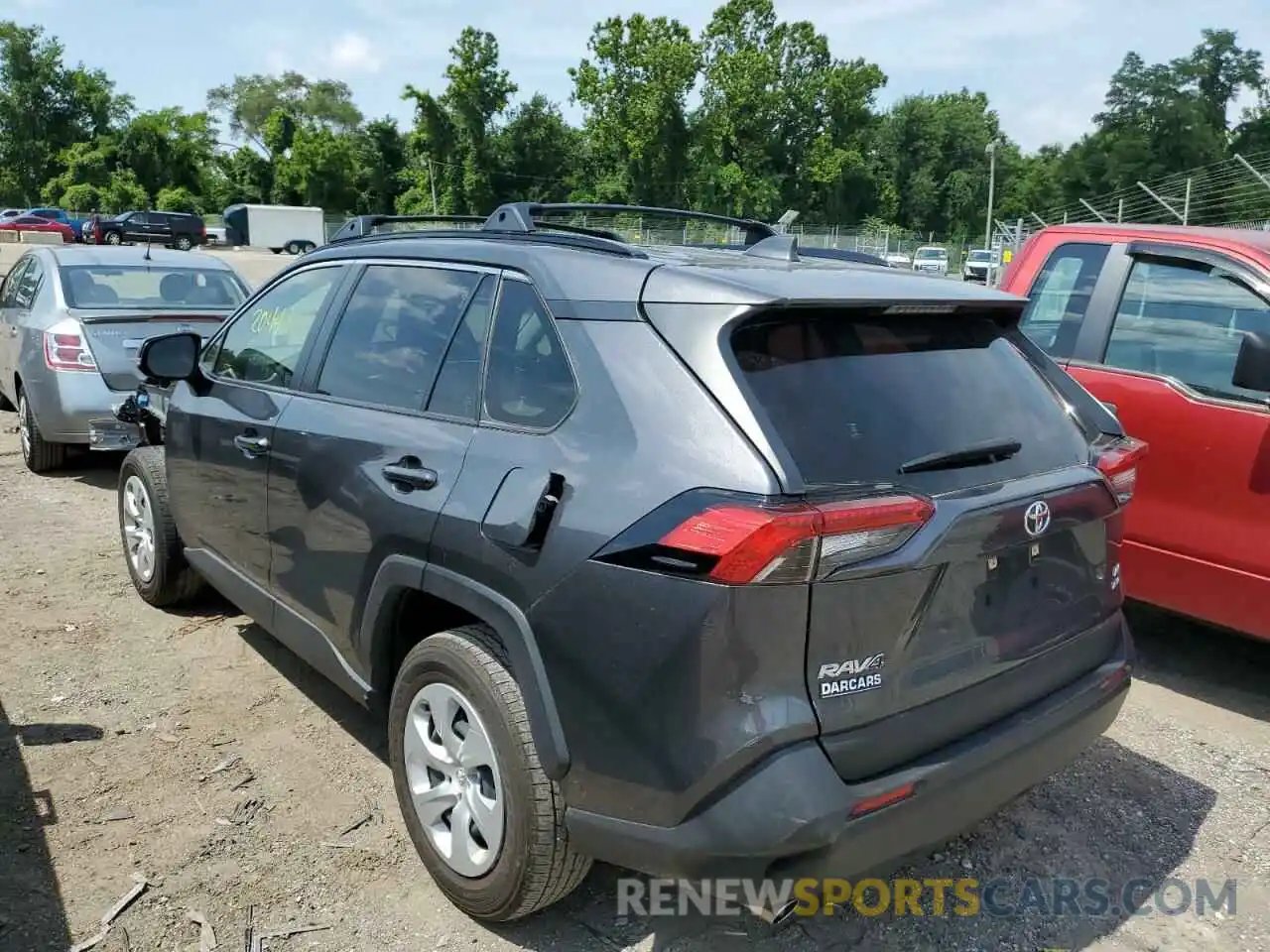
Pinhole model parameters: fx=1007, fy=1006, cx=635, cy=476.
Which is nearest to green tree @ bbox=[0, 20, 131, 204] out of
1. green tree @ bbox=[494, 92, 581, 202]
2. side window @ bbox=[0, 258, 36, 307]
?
green tree @ bbox=[494, 92, 581, 202]

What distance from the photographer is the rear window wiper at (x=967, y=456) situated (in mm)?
2340

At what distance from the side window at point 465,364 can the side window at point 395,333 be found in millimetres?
42

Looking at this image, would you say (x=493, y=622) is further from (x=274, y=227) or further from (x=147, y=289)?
(x=274, y=227)

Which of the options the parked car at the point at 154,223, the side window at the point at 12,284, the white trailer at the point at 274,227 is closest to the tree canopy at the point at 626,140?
the white trailer at the point at 274,227

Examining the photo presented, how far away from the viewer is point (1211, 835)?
3.26 metres

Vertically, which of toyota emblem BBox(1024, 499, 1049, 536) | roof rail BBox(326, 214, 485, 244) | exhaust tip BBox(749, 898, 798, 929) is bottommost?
exhaust tip BBox(749, 898, 798, 929)

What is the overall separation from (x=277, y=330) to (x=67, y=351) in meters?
4.01

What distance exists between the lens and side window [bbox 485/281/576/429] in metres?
2.53

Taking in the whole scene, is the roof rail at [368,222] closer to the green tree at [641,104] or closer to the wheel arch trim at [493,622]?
the wheel arch trim at [493,622]

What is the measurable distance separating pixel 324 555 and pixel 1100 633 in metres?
2.34

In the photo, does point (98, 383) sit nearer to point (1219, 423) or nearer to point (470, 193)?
point (1219, 423)

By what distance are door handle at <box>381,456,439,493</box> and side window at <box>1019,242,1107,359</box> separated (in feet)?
10.6

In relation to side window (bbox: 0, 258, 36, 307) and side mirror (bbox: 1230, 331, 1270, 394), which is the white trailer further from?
side mirror (bbox: 1230, 331, 1270, 394)

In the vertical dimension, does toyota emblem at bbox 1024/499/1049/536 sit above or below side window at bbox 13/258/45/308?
below
